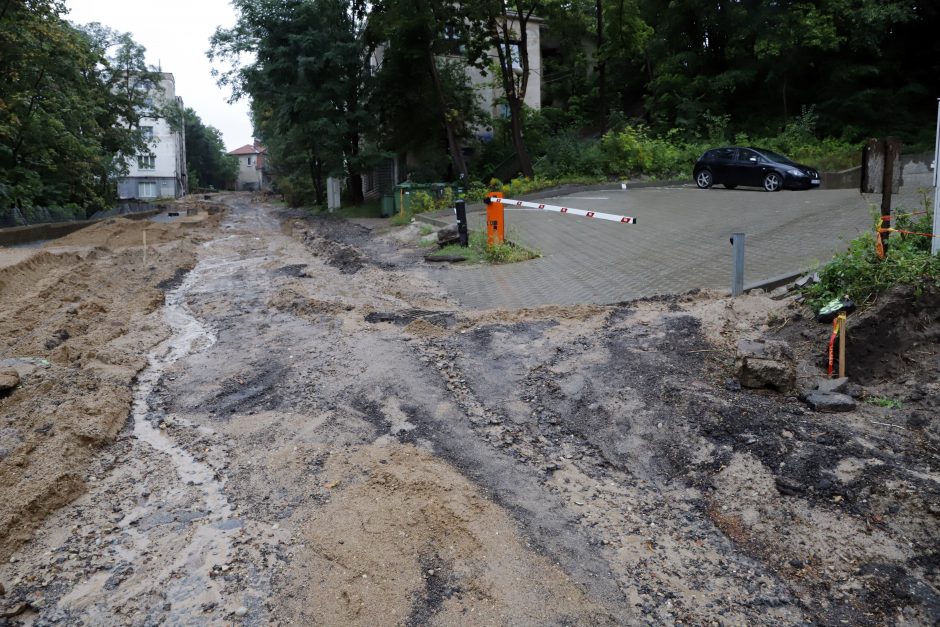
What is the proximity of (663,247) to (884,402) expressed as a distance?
804cm

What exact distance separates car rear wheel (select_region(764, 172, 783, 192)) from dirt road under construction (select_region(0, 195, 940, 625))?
48.7 ft

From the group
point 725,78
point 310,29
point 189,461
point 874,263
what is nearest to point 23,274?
point 189,461

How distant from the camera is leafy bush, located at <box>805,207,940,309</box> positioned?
23.1ft

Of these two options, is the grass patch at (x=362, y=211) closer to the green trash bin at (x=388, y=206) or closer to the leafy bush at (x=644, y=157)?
the green trash bin at (x=388, y=206)

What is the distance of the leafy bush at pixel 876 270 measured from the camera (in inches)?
277

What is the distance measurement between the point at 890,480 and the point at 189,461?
5097 millimetres

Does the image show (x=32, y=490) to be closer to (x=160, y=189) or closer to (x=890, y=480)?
(x=890, y=480)

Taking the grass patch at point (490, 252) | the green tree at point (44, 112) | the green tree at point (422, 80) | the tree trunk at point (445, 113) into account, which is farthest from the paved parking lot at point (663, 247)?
the green tree at point (44, 112)

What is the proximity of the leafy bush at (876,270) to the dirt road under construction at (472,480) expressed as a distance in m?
0.44

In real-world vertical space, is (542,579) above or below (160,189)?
below

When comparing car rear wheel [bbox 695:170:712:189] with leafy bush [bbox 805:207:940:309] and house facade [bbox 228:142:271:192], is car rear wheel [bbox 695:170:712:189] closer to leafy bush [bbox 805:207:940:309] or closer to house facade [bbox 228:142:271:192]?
leafy bush [bbox 805:207:940:309]

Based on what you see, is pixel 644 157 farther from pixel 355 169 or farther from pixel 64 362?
pixel 64 362

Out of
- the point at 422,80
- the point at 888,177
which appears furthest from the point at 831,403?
the point at 422,80

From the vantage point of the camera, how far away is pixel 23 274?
1561 centimetres
